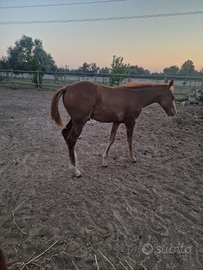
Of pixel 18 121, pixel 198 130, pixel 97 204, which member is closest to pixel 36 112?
pixel 18 121

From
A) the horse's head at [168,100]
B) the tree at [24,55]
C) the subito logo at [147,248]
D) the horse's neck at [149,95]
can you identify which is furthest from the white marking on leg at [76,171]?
the tree at [24,55]

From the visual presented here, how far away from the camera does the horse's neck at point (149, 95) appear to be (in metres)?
3.50

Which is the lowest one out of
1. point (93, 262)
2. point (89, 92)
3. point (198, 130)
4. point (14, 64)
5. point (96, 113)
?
point (93, 262)


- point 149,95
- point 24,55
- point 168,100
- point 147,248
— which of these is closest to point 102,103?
point 149,95

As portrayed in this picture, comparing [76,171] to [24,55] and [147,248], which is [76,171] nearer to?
[147,248]

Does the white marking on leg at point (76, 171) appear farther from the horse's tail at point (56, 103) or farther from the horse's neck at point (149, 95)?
the horse's neck at point (149, 95)

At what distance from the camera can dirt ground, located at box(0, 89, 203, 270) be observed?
1.71 meters

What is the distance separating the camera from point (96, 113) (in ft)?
10.1

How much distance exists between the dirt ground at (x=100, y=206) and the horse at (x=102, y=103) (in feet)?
1.59

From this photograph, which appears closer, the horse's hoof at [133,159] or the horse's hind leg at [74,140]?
the horse's hind leg at [74,140]

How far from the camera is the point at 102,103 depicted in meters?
3.03

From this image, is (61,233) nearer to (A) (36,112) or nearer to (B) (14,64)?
Answer: (A) (36,112)

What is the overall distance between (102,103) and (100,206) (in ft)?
5.84

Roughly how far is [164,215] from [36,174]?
90.8 inches
